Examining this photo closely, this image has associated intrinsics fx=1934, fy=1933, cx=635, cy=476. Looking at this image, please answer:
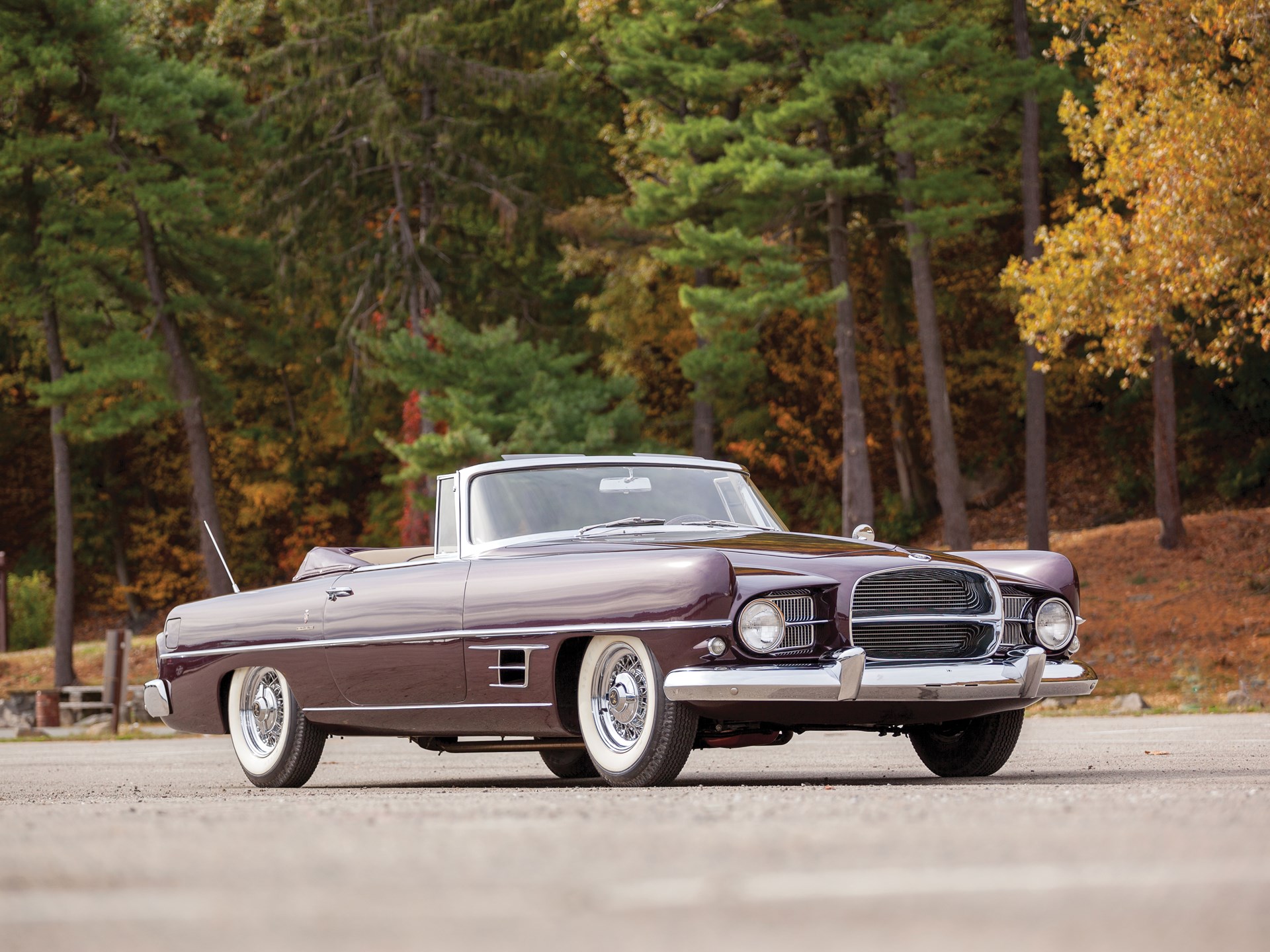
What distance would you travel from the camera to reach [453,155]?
1574 inches

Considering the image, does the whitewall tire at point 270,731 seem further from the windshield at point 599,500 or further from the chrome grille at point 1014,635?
the chrome grille at point 1014,635

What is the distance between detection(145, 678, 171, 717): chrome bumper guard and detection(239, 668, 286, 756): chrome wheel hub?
2.34 feet

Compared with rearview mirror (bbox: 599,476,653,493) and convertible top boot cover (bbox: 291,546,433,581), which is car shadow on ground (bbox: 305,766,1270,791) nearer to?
convertible top boot cover (bbox: 291,546,433,581)

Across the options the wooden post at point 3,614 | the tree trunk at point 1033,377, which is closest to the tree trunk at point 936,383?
the tree trunk at point 1033,377

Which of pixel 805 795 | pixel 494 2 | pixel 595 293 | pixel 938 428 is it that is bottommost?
pixel 805 795

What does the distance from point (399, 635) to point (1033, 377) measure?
26290 mm

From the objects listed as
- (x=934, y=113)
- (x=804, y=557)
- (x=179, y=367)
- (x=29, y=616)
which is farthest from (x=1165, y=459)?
(x=804, y=557)

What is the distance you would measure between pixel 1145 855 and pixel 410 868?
1.95 metres

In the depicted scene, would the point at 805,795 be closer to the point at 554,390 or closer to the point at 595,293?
the point at 554,390

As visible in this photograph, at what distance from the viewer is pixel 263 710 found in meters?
11.0

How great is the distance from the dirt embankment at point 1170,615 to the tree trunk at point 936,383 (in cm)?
213

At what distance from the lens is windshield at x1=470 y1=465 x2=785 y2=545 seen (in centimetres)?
1025

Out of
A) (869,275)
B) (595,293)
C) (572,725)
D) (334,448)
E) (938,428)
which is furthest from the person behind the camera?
(334,448)

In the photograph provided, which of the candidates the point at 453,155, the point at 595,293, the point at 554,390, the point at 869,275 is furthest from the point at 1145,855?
the point at 869,275
